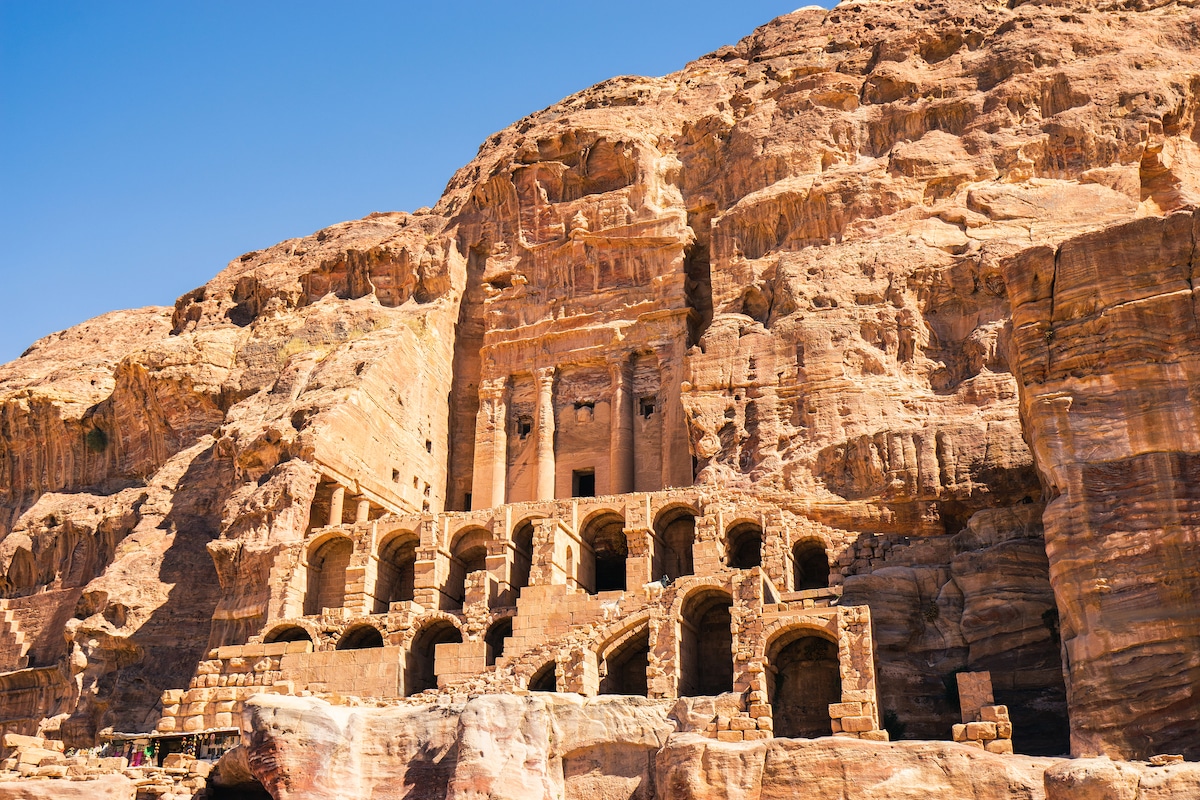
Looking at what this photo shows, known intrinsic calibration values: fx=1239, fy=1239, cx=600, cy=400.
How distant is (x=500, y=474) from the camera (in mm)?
52000

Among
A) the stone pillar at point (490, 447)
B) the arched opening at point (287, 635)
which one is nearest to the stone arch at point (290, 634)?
the arched opening at point (287, 635)

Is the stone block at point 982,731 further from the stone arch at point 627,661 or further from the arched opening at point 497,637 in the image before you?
the arched opening at point 497,637

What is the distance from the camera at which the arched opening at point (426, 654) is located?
38.9 m

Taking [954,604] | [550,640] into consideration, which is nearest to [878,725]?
[954,604]

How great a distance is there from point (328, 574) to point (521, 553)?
7.06 m

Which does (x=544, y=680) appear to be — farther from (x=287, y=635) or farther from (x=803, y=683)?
(x=287, y=635)

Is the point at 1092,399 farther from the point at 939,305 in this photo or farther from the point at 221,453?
the point at 221,453

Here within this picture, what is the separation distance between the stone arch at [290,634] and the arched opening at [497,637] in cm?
594

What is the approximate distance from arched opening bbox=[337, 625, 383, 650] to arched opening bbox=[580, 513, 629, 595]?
7.05 meters

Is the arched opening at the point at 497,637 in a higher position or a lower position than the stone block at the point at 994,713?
higher

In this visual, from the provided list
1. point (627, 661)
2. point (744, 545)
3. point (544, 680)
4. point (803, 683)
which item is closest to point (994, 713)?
point (803, 683)

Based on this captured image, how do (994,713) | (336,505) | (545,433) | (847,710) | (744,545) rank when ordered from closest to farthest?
(994,713)
(847,710)
(744,545)
(336,505)
(545,433)

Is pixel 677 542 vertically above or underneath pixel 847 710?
above

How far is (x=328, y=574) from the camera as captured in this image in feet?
145
